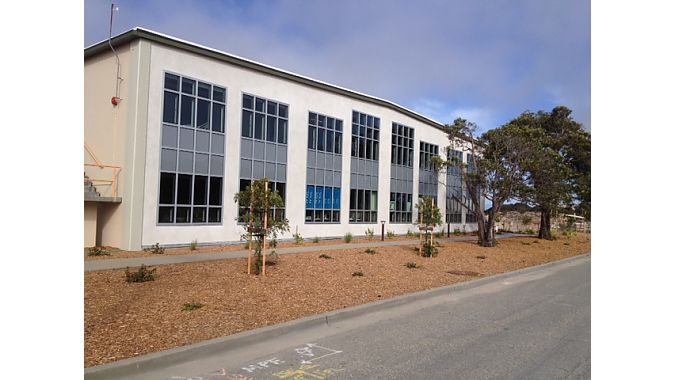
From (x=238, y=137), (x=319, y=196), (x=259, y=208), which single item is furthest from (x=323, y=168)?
(x=259, y=208)

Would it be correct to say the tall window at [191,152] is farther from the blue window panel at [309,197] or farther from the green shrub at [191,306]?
the green shrub at [191,306]

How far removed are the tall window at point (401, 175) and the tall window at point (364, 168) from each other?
1.91 meters

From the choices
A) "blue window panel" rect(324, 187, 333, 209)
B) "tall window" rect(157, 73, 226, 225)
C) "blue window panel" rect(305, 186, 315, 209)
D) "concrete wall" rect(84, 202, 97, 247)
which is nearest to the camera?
"concrete wall" rect(84, 202, 97, 247)

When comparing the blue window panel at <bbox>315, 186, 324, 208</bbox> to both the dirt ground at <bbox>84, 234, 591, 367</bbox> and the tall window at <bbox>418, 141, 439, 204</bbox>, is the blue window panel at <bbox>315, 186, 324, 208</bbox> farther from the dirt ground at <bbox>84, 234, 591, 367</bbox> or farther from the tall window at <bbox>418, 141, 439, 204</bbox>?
the tall window at <bbox>418, 141, 439, 204</bbox>

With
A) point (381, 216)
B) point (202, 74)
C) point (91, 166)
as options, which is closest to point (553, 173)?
point (381, 216)

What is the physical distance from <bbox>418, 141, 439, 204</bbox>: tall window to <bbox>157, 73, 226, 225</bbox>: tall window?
1715 centimetres

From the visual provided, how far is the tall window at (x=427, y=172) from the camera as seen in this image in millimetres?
33375

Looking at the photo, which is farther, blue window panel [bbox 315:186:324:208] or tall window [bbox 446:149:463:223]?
tall window [bbox 446:149:463:223]

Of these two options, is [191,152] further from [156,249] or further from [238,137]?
[156,249]

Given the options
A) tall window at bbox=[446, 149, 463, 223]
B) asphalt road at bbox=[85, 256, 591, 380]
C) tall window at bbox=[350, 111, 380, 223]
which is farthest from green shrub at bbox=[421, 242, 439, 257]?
tall window at bbox=[446, 149, 463, 223]

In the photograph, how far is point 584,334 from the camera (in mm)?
7203

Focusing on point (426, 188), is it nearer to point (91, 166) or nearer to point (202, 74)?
point (202, 74)

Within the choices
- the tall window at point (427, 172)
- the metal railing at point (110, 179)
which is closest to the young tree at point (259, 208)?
the metal railing at point (110, 179)

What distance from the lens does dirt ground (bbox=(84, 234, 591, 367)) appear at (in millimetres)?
6273
